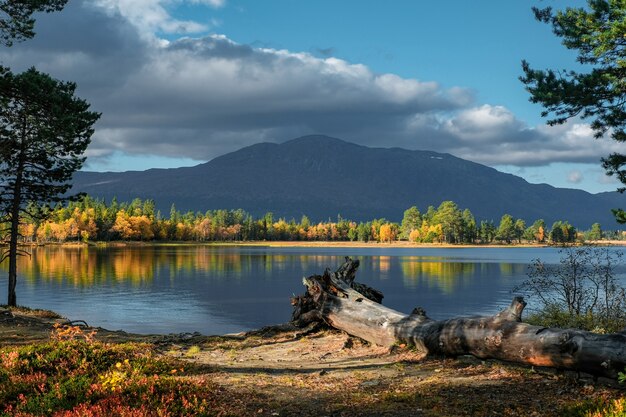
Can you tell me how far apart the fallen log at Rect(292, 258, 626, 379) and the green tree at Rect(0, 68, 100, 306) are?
1464 centimetres

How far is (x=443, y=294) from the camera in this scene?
2554 inches

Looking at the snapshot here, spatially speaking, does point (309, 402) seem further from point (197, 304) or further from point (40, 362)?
point (197, 304)

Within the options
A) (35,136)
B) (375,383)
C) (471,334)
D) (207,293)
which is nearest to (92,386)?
(375,383)

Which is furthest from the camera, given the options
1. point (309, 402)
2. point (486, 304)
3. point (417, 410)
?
point (486, 304)

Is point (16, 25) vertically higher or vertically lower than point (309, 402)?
higher

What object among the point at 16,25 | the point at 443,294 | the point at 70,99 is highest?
the point at 16,25

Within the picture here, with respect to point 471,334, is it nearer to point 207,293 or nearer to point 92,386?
point 92,386

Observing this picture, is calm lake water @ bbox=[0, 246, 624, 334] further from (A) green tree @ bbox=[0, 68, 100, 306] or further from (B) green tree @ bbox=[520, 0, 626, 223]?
(B) green tree @ bbox=[520, 0, 626, 223]

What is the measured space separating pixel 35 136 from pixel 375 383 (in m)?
28.0

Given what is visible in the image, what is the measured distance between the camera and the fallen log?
1173 cm

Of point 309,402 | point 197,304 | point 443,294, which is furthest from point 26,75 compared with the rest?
point 443,294

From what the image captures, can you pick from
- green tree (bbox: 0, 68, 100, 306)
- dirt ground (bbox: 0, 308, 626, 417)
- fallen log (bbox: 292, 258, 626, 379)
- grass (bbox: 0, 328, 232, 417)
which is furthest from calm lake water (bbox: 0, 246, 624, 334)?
grass (bbox: 0, 328, 232, 417)

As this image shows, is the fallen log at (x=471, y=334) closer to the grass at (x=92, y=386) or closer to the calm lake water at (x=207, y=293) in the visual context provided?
the grass at (x=92, y=386)

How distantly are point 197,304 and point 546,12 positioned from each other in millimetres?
44192
